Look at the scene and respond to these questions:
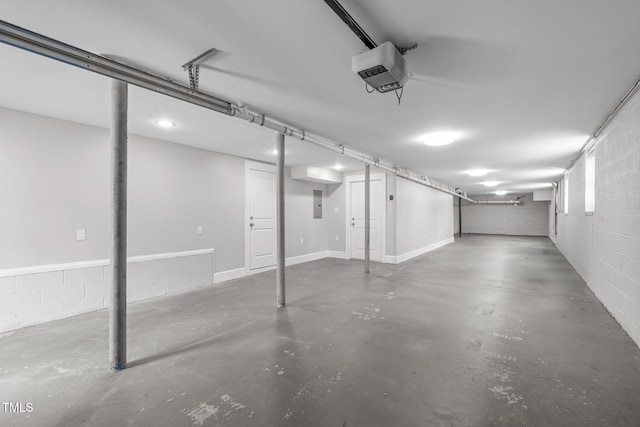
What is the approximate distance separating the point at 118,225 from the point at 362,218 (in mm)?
5792

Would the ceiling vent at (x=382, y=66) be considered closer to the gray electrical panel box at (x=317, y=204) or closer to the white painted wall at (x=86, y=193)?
the white painted wall at (x=86, y=193)

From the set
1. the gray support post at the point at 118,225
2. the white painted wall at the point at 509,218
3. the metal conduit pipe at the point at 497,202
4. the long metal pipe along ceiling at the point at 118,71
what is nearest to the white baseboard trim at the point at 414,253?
the long metal pipe along ceiling at the point at 118,71

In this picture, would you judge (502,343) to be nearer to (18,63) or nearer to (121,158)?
(121,158)

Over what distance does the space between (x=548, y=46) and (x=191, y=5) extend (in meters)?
2.27

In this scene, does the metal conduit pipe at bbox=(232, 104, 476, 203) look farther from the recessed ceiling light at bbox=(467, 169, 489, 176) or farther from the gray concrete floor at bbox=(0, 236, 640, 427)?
the gray concrete floor at bbox=(0, 236, 640, 427)

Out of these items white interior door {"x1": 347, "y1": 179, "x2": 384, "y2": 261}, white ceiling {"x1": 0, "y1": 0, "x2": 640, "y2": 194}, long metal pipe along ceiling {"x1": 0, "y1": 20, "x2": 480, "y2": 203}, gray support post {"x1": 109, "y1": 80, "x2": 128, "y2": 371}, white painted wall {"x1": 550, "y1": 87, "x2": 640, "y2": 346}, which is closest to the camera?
long metal pipe along ceiling {"x1": 0, "y1": 20, "x2": 480, "y2": 203}

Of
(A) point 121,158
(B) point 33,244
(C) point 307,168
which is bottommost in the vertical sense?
(B) point 33,244

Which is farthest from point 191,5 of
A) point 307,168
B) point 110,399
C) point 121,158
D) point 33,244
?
point 307,168

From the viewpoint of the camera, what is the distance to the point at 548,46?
1910 millimetres

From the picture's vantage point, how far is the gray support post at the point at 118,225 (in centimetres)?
217

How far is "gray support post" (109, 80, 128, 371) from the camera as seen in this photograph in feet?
7.11

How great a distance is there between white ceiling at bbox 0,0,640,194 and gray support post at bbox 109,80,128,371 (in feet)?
1.27

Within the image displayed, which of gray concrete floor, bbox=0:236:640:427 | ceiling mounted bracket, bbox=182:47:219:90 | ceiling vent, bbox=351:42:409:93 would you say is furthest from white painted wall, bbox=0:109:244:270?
ceiling vent, bbox=351:42:409:93

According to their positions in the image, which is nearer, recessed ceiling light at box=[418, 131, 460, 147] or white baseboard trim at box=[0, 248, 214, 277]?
white baseboard trim at box=[0, 248, 214, 277]
